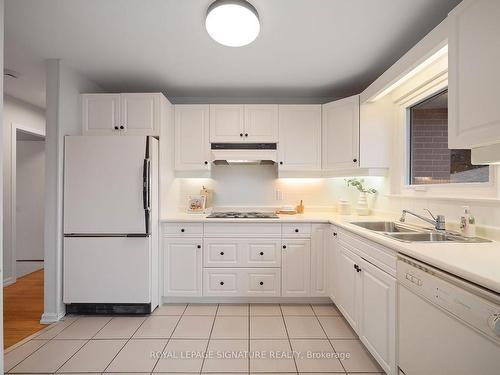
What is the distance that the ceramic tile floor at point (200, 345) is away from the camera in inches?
69.5

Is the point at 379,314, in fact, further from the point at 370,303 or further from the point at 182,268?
the point at 182,268

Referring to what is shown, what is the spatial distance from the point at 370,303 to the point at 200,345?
1.31m

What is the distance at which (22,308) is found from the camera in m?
2.65

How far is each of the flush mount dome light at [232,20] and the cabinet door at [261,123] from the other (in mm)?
1265

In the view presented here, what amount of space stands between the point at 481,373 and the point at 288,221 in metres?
1.81

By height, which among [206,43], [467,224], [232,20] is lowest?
[467,224]

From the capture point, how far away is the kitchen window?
6.08 ft

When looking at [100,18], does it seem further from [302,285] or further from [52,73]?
[302,285]

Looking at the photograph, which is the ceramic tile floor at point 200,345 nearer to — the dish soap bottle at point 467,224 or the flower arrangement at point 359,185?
the dish soap bottle at point 467,224

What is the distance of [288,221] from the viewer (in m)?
2.66

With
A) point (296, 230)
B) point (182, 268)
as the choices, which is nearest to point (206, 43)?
point (296, 230)

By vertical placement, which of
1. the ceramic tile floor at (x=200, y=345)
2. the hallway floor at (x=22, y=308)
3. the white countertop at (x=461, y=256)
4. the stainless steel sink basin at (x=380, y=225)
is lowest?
the hallway floor at (x=22, y=308)

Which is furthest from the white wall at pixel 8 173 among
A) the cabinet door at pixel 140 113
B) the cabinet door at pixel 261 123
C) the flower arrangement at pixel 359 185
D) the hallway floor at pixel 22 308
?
the flower arrangement at pixel 359 185

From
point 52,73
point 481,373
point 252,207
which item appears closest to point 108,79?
point 52,73
